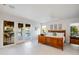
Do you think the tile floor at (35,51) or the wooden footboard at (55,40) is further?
the wooden footboard at (55,40)

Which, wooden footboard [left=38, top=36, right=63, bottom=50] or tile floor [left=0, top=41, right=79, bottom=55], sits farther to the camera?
wooden footboard [left=38, top=36, right=63, bottom=50]

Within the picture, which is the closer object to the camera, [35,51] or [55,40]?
[35,51]
